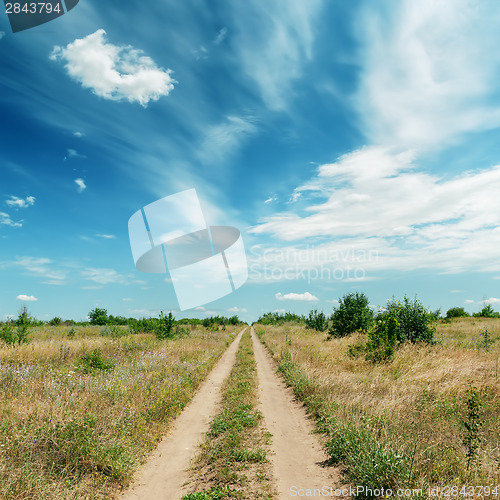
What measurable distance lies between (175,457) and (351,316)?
23.5 metres

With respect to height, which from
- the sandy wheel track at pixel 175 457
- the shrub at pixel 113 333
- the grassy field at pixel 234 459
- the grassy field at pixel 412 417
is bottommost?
the sandy wheel track at pixel 175 457

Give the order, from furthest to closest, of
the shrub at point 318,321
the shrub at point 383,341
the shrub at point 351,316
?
1. the shrub at point 318,321
2. the shrub at point 351,316
3. the shrub at point 383,341

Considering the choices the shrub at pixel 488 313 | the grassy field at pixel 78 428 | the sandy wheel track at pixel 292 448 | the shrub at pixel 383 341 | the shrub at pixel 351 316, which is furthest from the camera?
the shrub at pixel 488 313

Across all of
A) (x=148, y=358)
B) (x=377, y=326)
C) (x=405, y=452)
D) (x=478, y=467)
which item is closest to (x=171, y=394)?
(x=148, y=358)

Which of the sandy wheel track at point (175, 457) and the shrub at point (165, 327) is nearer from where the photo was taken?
the sandy wheel track at point (175, 457)

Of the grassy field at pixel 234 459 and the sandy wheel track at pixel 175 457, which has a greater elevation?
the grassy field at pixel 234 459

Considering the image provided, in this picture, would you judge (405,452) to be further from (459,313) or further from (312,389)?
(459,313)

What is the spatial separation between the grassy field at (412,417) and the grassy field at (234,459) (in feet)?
4.72

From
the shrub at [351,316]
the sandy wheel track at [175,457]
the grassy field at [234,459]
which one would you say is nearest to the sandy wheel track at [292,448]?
the grassy field at [234,459]

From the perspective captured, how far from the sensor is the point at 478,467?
4797 millimetres

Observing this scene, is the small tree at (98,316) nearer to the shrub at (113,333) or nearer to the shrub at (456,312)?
the shrub at (113,333)

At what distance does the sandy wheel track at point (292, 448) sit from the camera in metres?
5.38

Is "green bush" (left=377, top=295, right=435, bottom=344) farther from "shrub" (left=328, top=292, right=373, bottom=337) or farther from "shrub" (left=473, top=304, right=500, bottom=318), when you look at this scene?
"shrub" (left=473, top=304, right=500, bottom=318)

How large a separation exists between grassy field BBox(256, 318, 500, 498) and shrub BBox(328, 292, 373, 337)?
13.5 metres
